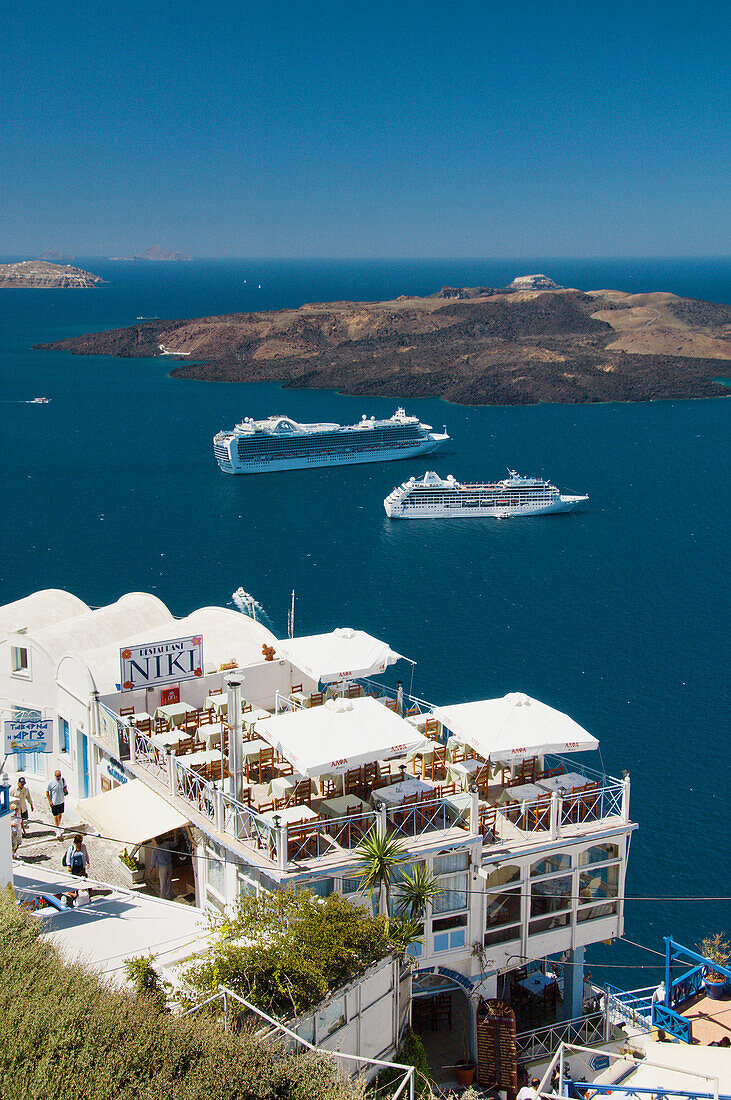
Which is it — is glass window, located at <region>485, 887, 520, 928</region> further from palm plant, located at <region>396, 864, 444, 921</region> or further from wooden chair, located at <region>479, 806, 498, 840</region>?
palm plant, located at <region>396, 864, 444, 921</region>

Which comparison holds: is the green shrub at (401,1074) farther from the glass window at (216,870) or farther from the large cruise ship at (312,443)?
the large cruise ship at (312,443)

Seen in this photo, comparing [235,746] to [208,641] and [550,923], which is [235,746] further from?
[208,641]

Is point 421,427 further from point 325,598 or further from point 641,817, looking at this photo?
point 641,817

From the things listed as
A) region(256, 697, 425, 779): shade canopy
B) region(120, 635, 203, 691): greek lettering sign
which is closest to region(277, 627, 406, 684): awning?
region(120, 635, 203, 691): greek lettering sign

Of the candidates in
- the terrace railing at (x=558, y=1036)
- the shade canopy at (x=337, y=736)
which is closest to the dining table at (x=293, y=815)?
the shade canopy at (x=337, y=736)

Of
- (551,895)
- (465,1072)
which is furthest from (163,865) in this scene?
(551,895)

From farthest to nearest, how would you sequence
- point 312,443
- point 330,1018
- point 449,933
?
point 312,443 → point 449,933 → point 330,1018
